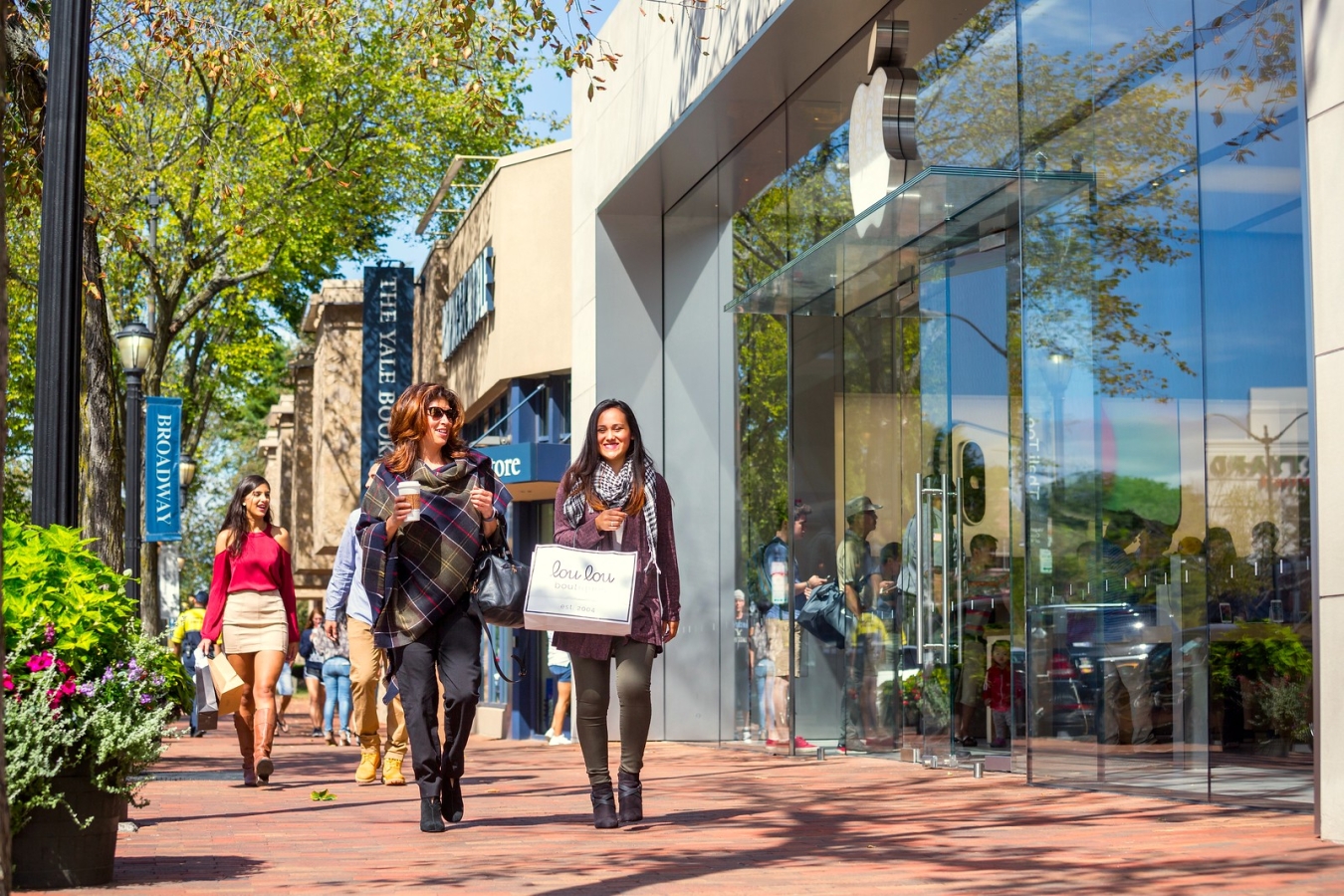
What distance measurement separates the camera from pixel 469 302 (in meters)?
23.2

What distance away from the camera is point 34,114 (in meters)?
12.1

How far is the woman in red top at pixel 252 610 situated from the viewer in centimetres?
1026

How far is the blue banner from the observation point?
21516mm

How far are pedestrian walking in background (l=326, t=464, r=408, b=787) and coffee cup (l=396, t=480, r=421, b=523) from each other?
10.2 feet

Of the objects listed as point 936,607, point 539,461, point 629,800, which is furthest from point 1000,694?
point 539,461

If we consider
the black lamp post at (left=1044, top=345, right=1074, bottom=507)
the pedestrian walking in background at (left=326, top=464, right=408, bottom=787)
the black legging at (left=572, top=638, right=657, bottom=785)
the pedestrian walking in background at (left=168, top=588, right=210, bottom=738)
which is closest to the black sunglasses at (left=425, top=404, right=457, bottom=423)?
the black legging at (left=572, top=638, right=657, bottom=785)

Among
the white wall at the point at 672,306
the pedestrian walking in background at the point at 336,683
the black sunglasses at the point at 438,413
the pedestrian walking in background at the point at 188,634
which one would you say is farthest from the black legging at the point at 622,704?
the pedestrian walking in background at the point at 188,634

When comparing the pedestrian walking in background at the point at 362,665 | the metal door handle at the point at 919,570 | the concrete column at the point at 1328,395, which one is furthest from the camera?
the metal door handle at the point at 919,570

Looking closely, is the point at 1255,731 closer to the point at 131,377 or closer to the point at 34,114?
the point at 34,114

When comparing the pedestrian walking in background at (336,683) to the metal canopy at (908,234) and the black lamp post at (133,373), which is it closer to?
the black lamp post at (133,373)

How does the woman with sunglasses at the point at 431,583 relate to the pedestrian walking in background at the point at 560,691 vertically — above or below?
above

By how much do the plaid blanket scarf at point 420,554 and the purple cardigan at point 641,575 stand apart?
0.45m

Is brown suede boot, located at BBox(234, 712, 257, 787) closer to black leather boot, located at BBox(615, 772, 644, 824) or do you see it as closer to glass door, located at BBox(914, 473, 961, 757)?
black leather boot, located at BBox(615, 772, 644, 824)

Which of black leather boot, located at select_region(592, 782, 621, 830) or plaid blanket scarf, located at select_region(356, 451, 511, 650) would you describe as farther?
black leather boot, located at select_region(592, 782, 621, 830)
